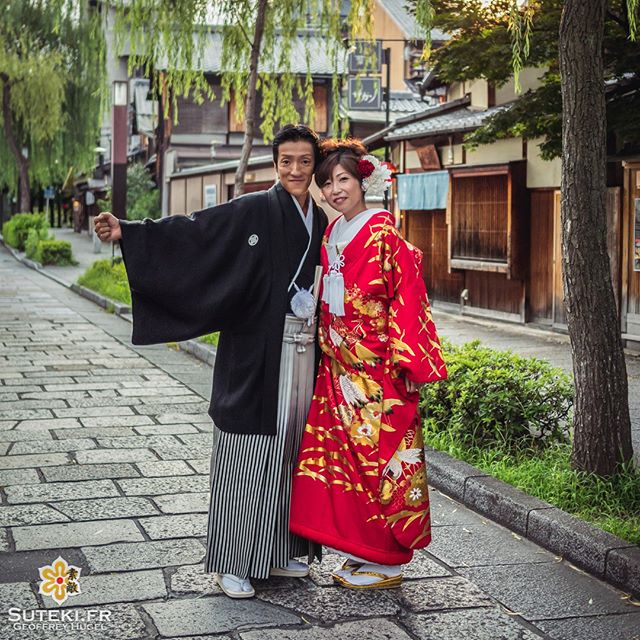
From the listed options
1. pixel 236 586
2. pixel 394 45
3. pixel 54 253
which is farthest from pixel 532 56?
pixel 394 45

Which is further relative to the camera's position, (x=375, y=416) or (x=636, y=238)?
(x=636, y=238)

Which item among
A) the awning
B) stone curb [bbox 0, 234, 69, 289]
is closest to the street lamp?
stone curb [bbox 0, 234, 69, 289]

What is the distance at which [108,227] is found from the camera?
169 inches

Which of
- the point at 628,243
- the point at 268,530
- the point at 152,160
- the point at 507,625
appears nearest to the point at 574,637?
the point at 507,625

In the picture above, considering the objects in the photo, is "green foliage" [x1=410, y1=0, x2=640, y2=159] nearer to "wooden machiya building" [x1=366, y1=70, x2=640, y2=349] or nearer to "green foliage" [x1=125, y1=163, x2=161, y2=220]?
"wooden machiya building" [x1=366, y1=70, x2=640, y2=349]

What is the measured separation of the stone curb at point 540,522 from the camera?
14.9 feet

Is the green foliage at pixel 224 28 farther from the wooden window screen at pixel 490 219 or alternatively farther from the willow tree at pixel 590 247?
the willow tree at pixel 590 247

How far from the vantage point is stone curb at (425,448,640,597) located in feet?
14.9

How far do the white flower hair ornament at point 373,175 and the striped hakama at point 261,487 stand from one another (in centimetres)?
69

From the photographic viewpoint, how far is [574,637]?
12.8ft

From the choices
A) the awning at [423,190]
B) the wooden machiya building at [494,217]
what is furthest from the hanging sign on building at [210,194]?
the awning at [423,190]

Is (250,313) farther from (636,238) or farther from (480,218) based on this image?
(480,218)

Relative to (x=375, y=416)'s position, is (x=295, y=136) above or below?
above

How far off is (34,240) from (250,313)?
101 ft
